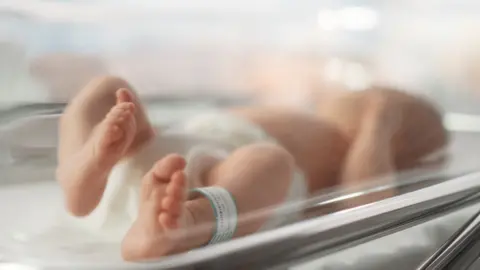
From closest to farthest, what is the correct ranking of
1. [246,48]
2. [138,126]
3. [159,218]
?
[159,218] → [138,126] → [246,48]

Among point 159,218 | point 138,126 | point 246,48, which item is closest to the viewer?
point 159,218

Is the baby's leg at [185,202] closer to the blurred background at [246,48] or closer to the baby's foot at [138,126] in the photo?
the baby's foot at [138,126]

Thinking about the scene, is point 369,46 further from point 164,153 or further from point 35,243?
point 35,243

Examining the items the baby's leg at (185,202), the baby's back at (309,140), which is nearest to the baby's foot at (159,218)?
the baby's leg at (185,202)

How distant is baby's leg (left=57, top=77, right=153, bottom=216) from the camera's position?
45 cm

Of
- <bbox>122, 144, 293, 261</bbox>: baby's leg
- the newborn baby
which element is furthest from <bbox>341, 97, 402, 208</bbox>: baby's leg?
<bbox>122, 144, 293, 261</bbox>: baby's leg

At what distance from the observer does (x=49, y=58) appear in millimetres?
606

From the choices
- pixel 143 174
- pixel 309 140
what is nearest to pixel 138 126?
pixel 143 174

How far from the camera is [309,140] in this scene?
24.0 inches

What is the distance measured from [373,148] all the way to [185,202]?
26cm

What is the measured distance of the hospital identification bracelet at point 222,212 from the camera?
439 mm

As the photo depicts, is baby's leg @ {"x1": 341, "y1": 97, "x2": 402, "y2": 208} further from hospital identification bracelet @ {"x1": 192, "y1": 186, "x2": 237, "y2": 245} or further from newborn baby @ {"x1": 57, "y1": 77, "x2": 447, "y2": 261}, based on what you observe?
hospital identification bracelet @ {"x1": 192, "y1": 186, "x2": 237, "y2": 245}

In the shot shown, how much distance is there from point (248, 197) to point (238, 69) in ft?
0.97

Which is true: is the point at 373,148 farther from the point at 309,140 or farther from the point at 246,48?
the point at 246,48
